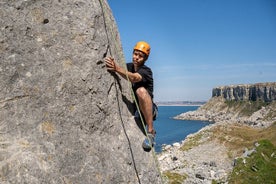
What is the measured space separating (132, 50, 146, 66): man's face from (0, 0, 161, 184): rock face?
2.33 ft

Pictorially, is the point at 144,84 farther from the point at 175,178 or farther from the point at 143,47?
the point at 175,178

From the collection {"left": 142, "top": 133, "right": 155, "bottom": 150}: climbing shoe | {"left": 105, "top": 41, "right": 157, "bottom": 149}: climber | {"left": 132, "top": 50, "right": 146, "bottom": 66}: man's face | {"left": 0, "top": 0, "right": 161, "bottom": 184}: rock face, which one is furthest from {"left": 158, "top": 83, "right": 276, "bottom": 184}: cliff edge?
{"left": 0, "top": 0, "right": 161, "bottom": 184}: rock face

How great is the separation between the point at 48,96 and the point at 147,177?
8.21ft

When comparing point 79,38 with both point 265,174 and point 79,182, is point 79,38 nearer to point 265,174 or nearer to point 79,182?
point 79,182

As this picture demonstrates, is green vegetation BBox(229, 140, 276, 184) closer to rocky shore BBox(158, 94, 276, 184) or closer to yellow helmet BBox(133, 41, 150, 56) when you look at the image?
rocky shore BBox(158, 94, 276, 184)

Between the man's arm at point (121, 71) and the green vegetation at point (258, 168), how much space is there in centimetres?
2035

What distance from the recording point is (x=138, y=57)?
6.99 metres

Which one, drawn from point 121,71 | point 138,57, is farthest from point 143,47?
point 121,71

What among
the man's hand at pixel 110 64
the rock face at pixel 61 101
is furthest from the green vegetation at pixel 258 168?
the man's hand at pixel 110 64

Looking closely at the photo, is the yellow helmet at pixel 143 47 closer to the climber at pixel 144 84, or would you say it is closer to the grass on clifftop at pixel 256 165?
the climber at pixel 144 84

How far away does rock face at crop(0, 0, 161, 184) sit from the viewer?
4.94 metres

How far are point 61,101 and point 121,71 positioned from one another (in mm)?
1409

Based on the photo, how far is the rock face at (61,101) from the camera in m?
4.94

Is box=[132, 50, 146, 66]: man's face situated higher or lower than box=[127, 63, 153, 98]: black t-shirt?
higher
